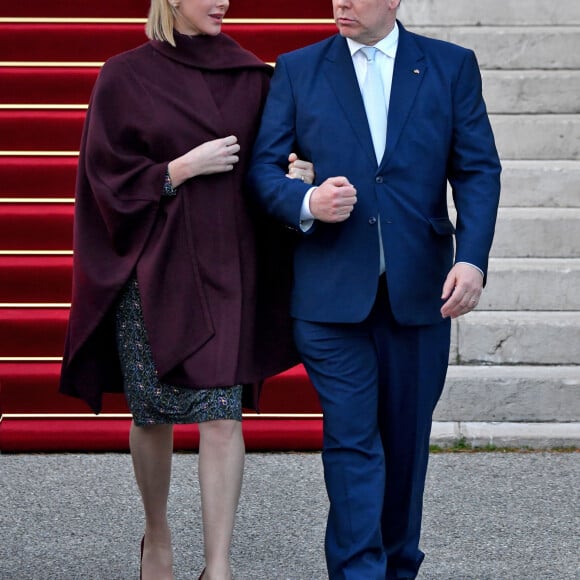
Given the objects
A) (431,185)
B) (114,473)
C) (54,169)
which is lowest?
(114,473)

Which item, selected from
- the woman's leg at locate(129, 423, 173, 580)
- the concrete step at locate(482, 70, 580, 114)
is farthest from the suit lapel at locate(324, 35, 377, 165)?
the concrete step at locate(482, 70, 580, 114)

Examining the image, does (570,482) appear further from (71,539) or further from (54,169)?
(54,169)

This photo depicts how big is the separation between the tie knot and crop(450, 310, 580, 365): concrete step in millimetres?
2194


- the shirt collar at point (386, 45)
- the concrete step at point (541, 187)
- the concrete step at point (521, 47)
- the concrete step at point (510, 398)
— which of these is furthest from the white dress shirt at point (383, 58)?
the concrete step at point (521, 47)

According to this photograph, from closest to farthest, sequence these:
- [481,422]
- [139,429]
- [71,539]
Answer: [139,429] → [71,539] → [481,422]

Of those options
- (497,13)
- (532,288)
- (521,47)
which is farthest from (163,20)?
(497,13)

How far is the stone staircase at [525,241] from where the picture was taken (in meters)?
5.52

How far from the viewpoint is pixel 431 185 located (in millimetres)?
3658

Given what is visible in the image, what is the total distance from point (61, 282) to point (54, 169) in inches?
22.7

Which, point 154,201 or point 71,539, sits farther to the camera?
point 71,539

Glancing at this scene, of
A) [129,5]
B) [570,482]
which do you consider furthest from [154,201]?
[129,5]

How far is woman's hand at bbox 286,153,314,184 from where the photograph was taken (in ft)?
11.8

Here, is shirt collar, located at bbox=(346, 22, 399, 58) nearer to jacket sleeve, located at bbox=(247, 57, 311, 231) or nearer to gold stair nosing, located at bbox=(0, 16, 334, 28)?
jacket sleeve, located at bbox=(247, 57, 311, 231)

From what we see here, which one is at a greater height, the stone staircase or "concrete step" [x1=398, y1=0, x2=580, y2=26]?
"concrete step" [x1=398, y1=0, x2=580, y2=26]
